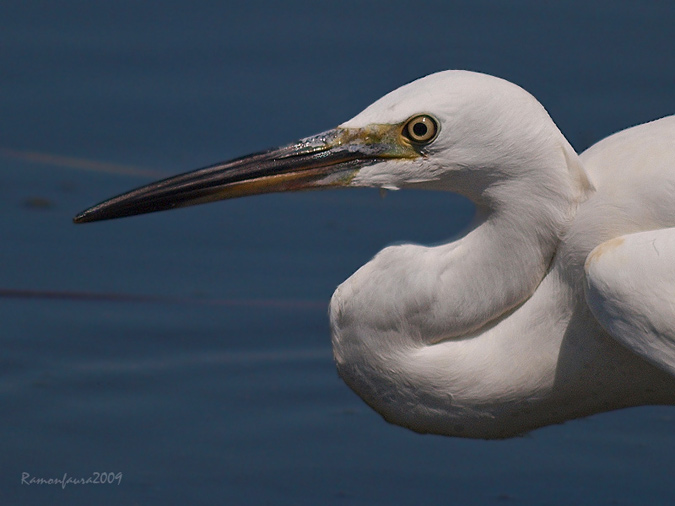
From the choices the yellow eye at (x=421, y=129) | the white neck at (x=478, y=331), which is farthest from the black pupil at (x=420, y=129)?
the white neck at (x=478, y=331)

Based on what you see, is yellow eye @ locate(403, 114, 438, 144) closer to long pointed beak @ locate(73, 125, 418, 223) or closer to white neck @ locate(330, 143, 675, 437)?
long pointed beak @ locate(73, 125, 418, 223)

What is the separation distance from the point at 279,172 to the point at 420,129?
1.51ft

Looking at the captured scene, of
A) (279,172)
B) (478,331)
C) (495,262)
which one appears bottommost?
(478,331)

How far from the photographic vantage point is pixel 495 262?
133 inches

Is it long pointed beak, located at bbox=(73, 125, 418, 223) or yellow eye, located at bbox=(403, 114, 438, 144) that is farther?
long pointed beak, located at bbox=(73, 125, 418, 223)

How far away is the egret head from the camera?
3158mm

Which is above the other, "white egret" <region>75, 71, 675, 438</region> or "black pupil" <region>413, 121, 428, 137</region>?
"black pupil" <region>413, 121, 428, 137</region>

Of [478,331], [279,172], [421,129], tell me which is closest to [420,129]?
[421,129]

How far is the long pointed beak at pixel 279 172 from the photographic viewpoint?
330cm

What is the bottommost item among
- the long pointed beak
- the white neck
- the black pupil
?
the white neck

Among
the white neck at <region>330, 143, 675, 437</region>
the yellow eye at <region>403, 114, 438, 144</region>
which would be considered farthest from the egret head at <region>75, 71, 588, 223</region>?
the white neck at <region>330, 143, 675, 437</region>

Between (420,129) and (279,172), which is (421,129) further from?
(279,172)

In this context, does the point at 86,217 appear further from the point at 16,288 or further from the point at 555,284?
the point at 16,288

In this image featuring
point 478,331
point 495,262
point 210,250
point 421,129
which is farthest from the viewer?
point 210,250
